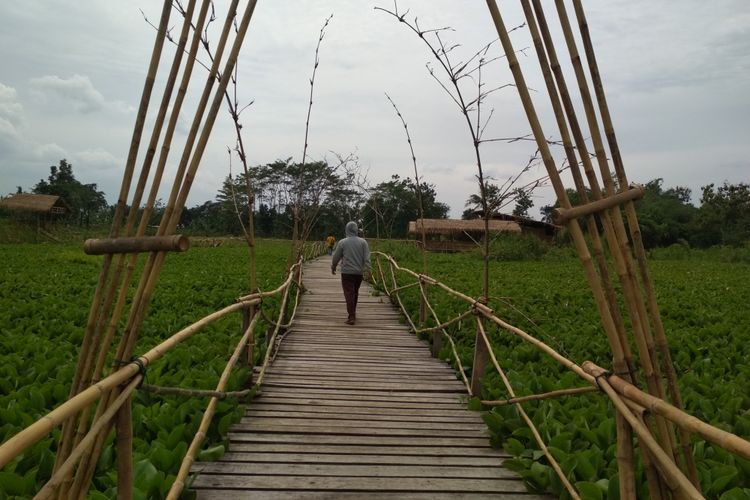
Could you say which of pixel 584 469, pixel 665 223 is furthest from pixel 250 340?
pixel 665 223

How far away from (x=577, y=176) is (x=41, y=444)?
2.62 metres

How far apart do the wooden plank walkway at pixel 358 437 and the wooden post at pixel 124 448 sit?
885 millimetres

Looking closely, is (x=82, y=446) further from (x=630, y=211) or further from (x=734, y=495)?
(x=734, y=495)

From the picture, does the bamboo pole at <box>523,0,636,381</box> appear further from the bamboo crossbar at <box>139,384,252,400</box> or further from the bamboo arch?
the bamboo crossbar at <box>139,384,252,400</box>

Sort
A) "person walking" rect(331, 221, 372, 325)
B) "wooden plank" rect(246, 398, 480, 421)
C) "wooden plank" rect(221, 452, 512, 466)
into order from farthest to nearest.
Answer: "person walking" rect(331, 221, 372, 325) < "wooden plank" rect(246, 398, 480, 421) < "wooden plank" rect(221, 452, 512, 466)

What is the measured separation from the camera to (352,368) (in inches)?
192

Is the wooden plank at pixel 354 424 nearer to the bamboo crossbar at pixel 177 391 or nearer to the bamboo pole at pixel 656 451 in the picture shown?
the bamboo crossbar at pixel 177 391

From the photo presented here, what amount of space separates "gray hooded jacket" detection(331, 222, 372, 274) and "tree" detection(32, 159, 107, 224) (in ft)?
114

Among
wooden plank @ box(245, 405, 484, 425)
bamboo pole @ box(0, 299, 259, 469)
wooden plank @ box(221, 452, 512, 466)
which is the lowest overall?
wooden plank @ box(221, 452, 512, 466)

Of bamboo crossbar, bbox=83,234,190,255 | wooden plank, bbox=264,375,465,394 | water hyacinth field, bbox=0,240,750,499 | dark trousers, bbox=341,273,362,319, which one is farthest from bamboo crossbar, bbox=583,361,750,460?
dark trousers, bbox=341,273,362,319

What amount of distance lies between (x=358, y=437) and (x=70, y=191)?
1652 inches

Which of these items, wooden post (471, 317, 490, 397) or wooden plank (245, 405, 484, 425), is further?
wooden post (471, 317, 490, 397)

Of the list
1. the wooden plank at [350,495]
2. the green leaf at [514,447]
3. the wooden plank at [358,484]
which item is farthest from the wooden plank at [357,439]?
the wooden plank at [350,495]

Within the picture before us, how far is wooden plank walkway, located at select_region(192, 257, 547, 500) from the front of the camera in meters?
2.66
